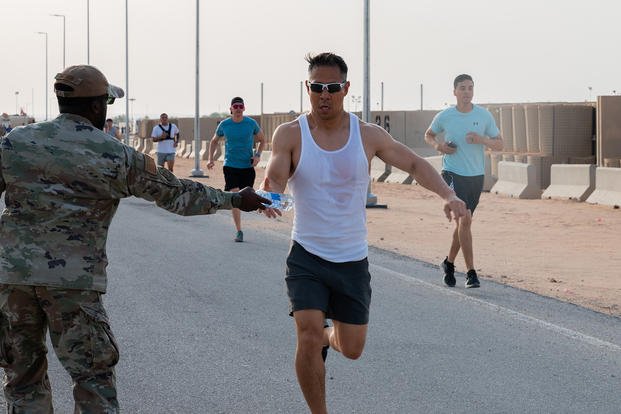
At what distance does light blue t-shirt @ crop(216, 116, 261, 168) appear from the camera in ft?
52.1

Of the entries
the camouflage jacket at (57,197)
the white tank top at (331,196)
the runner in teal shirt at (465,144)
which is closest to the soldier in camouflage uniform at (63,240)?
the camouflage jacket at (57,197)

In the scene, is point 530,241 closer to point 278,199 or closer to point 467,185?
point 467,185

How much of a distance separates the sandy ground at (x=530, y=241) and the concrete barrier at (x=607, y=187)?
16cm

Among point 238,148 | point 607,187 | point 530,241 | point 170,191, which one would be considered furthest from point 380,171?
point 170,191

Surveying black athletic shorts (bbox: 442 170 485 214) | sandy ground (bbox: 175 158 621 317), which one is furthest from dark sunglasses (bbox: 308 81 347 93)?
black athletic shorts (bbox: 442 170 485 214)

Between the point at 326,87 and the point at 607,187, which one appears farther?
the point at 607,187

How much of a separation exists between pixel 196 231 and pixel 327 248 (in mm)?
12192

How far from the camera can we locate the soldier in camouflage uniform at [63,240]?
5.04 m

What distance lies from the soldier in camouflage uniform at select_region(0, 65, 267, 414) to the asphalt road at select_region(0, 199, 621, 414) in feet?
6.04

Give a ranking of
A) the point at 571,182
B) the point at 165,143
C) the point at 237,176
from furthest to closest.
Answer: the point at 165,143 → the point at 571,182 → the point at 237,176

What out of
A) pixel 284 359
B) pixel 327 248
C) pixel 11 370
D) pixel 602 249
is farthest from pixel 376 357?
pixel 602 249

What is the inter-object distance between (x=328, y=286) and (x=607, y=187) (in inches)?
736

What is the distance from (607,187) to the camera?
24250 millimetres

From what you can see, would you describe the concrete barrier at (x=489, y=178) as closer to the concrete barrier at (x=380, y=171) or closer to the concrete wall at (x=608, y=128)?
the concrete wall at (x=608, y=128)
